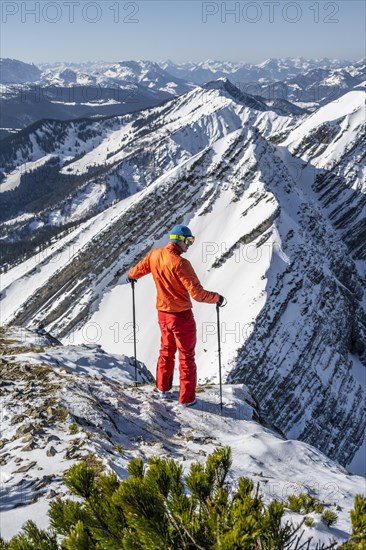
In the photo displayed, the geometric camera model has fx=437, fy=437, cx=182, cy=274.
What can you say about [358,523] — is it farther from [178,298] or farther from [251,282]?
[251,282]

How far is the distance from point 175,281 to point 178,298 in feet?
1.34

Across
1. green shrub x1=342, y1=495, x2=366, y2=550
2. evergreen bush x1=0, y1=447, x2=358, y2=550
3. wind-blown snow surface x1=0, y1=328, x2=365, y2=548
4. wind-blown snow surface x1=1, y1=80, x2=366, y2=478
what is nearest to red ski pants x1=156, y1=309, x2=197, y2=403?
wind-blown snow surface x1=0, y1=328, x2=365, y2=548

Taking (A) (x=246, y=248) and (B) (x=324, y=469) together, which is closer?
(B) (x=324, y=469)

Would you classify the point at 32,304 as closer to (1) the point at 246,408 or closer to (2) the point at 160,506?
(1) the point at 246,408

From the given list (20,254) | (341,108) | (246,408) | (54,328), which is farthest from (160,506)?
(20,254)

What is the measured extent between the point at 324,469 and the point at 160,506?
22.9 feet

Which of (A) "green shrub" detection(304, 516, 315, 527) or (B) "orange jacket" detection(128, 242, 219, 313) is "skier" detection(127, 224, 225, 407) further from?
(A) "green shrub" detection(304, 516, 315, 527)

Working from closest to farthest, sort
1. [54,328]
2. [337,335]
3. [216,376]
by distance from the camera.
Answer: [216,376]
[337,335]
[54,328]

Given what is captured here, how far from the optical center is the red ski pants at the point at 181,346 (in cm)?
1020

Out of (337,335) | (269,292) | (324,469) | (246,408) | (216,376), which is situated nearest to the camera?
(324,469)

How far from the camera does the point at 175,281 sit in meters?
9.98

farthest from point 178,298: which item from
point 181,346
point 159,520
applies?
point 159,520

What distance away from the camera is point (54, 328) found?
5409 cm

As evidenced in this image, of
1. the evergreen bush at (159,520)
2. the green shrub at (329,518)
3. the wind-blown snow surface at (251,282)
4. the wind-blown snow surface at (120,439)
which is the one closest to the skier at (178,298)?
the wind-blown snow surface at (120,439)
